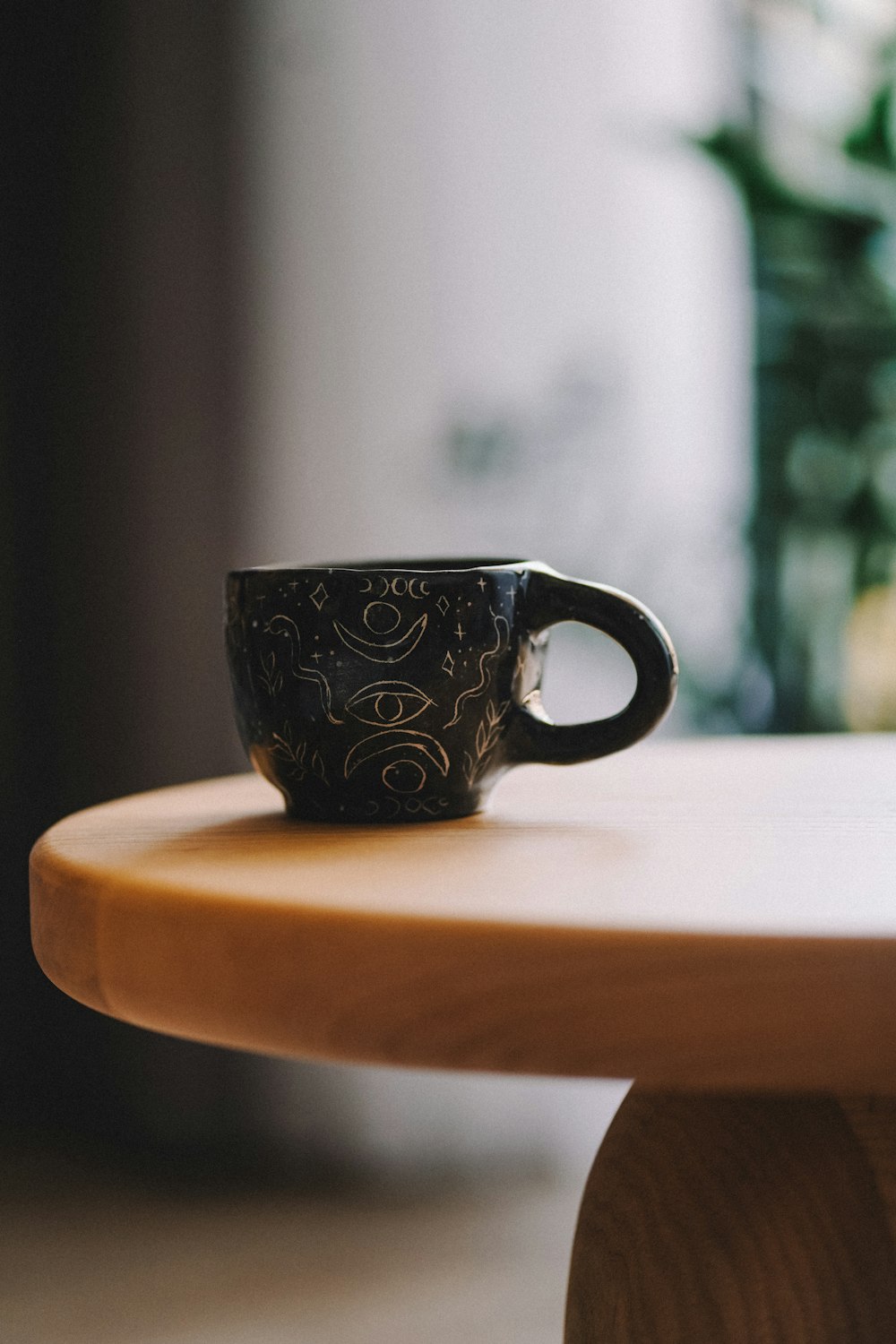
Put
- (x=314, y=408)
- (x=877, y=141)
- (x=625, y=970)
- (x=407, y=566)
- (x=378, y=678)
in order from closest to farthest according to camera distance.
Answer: (x=625, y=970) → (x=378, y=678) → (x=407, y=566) → (x=877, y=141) → (x=314, y=408)

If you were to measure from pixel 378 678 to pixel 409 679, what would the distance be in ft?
0.04

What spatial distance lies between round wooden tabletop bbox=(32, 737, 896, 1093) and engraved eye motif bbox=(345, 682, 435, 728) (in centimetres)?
4

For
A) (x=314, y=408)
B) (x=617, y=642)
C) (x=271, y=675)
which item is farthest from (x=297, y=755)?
(x=314, y=408)

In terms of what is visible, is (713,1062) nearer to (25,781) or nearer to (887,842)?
(887,842)

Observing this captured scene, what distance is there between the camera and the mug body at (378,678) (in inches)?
19.4

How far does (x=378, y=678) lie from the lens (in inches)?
19.6

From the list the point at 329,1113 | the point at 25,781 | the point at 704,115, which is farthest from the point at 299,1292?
the point at 704,115

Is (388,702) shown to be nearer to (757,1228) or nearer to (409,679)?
(409,679)

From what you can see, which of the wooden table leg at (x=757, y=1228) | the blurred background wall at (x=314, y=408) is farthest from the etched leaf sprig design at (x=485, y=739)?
the blurred background wall at (x=314, y=408)

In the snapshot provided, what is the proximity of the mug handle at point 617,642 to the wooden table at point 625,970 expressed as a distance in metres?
0.03

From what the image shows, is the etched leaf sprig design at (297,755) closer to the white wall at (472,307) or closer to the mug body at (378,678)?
the mug body at (378,678)

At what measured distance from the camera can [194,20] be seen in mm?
1571

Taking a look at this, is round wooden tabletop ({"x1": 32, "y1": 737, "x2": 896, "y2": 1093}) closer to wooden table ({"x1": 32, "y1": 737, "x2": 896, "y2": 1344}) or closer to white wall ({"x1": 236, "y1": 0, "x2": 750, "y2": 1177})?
wooden table ({"x1": 32, "y1": 737, "x2": 896, "y2": 1344})

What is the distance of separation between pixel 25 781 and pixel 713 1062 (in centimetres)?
146
